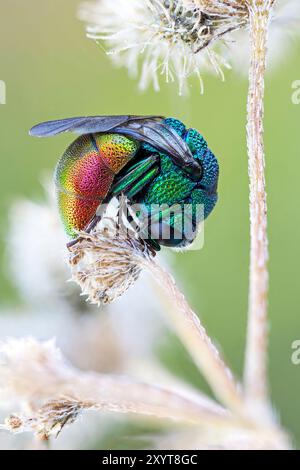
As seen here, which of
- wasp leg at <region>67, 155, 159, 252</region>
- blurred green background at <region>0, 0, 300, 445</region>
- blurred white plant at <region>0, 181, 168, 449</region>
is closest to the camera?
wasp leg at <region>67, 155, 159, 252</region>

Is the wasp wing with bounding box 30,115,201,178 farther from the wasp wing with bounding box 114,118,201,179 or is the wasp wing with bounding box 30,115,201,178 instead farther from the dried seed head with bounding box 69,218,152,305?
the dried seed head with bounding box 69,218,152,305

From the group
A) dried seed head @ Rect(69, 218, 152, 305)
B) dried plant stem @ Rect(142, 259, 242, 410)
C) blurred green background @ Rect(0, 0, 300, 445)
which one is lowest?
dried plant stem @ Rect(142, 259, 242, 410)

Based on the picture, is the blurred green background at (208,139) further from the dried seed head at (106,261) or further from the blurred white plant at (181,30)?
the dried seed head at (106,261)

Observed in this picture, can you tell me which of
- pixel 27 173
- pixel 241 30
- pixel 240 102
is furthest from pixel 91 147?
pixel 240 102

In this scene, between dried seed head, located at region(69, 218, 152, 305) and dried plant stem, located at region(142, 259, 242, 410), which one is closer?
dried plant stem, located at region(142, 259, 242, 410)

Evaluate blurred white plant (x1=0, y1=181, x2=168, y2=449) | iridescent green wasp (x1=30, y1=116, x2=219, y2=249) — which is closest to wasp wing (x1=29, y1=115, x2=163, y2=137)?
iridescent green wasp (x1=30, y1=116, x2=219, y2=249)

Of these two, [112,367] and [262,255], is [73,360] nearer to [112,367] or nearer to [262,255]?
[112,367]
